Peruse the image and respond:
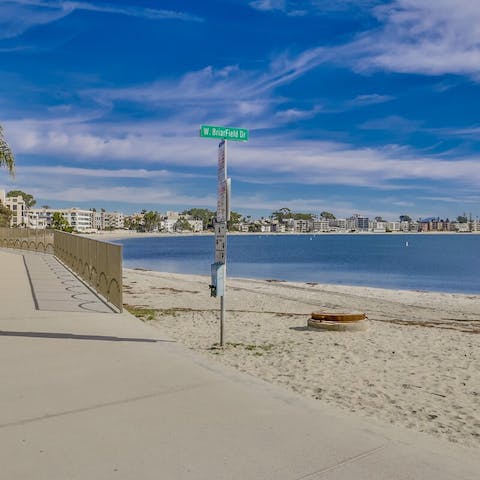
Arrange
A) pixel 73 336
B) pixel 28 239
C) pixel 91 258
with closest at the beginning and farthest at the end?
1. pixel 73 336
2. pixel 91 258
3. pixel 28 239

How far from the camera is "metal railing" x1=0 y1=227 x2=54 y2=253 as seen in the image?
32219 millimetres

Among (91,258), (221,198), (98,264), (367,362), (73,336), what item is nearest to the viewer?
(221,198)

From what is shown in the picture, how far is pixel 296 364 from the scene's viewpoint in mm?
8430

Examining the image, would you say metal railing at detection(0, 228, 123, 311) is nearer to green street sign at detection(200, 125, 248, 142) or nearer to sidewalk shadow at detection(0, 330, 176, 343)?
sidewalk shadow at detection(0, 330, 176, 343)

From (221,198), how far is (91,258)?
9.54 metres

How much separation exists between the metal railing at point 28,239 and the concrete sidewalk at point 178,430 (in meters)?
25.8

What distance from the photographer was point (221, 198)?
873 cm

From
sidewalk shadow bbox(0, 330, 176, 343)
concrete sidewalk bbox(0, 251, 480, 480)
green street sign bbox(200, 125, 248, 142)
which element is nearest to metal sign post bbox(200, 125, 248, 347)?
green street sign bbox(200, 125, 248, 142)

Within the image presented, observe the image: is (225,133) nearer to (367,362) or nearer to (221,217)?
(221,217)

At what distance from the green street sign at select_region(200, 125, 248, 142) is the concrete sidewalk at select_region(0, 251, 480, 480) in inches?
141

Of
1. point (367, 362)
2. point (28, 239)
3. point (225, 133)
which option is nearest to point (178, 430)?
point (367, 362)

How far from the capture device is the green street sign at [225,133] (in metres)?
8.73

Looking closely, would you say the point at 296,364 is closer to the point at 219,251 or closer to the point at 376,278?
the point at 219,251

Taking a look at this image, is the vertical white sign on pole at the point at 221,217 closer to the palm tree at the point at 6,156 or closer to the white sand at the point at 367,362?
the white sand at the point at 367,362
